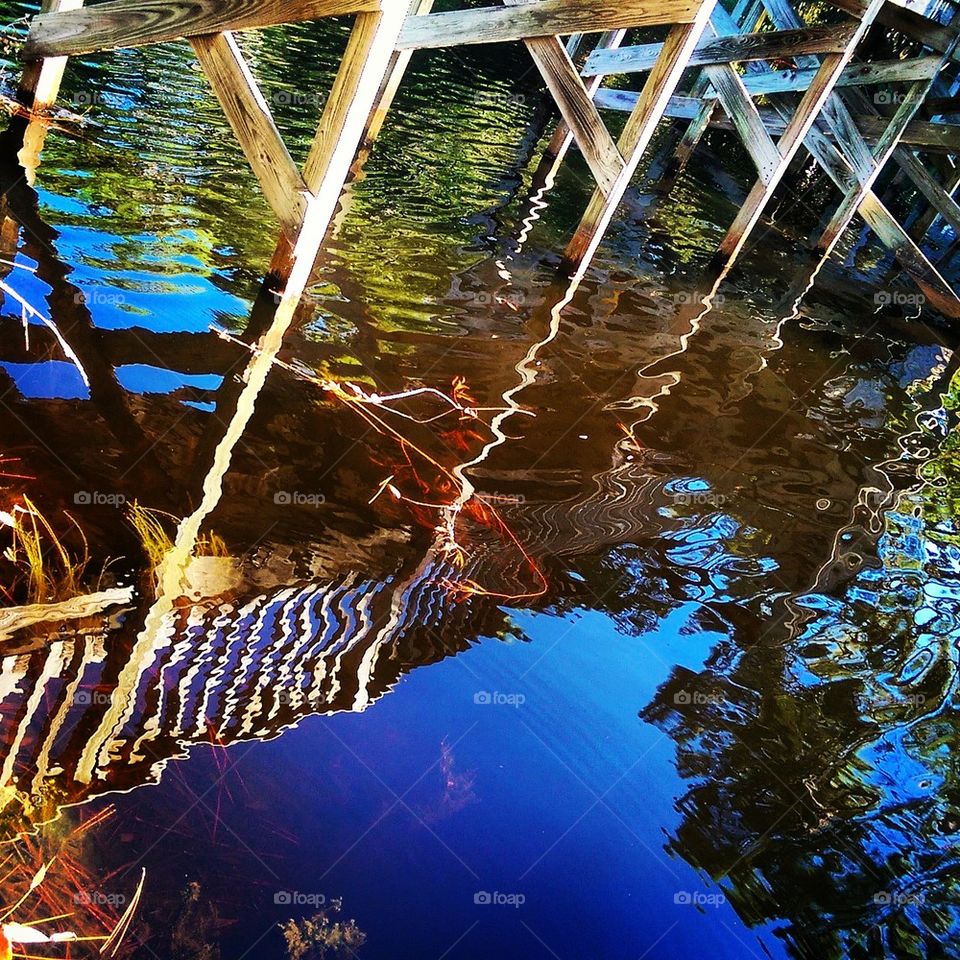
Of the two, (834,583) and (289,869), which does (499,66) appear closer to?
(834,583)

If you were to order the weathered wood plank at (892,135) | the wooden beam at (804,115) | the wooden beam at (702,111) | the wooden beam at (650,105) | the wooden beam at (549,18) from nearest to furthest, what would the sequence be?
the wooden beam at (549,18), the wooden beam at (650,105), the wooden beam at (804,115), the weathered wood plank at (892,135), the wooden beam at (702,111)

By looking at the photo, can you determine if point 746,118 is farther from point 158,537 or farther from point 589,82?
point 158,537

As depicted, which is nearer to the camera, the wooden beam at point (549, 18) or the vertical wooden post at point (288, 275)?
the vertical wooden post at point (288, 275)

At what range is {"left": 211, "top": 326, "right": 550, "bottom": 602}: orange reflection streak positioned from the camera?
295cm

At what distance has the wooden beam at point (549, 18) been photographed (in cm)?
482

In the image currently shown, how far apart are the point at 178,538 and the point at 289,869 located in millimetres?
1059

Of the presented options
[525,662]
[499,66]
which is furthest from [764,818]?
[499,66]

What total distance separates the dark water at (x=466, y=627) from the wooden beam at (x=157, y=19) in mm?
672

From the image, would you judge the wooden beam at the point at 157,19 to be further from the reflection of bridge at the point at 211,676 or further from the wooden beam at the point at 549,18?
the reflection of bridge at the point at 211,676

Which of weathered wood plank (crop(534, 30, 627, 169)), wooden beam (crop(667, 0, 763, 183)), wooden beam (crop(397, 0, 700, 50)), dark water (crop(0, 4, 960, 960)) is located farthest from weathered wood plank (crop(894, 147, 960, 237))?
wooden beam (crop(397, 0, 700, 50))

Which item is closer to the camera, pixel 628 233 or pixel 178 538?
pixel 178 538

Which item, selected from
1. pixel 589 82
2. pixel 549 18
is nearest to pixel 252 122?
pixel 549 18

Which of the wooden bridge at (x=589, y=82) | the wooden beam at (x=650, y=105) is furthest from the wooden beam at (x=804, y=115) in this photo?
the wooden beam at (x=650, y=105)

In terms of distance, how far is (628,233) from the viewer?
778cm
